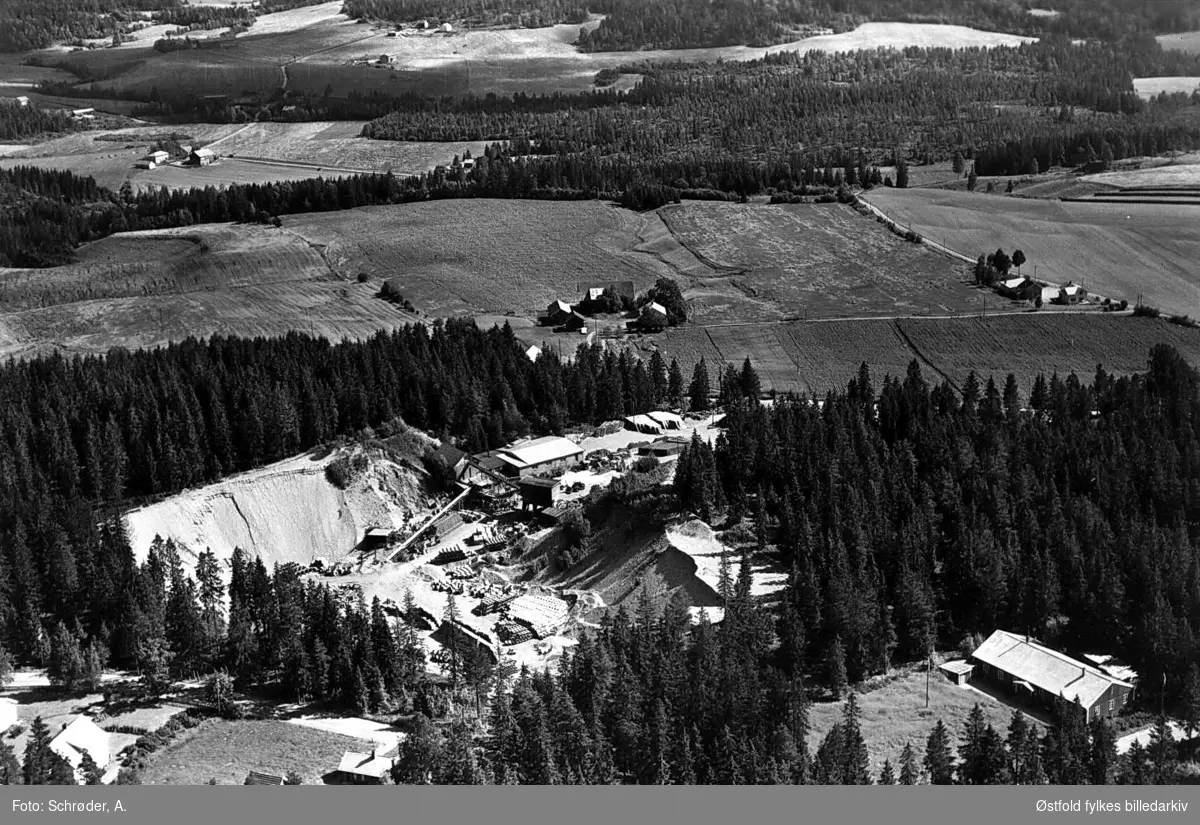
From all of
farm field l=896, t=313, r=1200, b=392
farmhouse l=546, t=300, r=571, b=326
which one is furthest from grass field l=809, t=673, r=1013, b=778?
farmhouse l=546, t=300, r=571, b=326

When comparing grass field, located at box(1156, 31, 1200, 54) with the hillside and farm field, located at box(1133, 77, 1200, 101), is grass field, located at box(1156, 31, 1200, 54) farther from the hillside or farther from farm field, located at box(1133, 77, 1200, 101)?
the hillside

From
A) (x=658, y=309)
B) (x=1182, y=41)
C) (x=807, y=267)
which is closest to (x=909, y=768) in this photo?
(x=1182, y=41)

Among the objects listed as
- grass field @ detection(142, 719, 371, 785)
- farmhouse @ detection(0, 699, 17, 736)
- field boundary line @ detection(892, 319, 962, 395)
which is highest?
field boundary line @ detection(892, 319, 962, 395)

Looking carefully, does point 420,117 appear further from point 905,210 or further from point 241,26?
point 905,210

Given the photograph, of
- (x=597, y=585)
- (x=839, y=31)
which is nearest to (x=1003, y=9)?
(x=839, y=31)

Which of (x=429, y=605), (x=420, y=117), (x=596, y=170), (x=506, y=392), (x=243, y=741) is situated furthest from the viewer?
(x=420, y=117)
